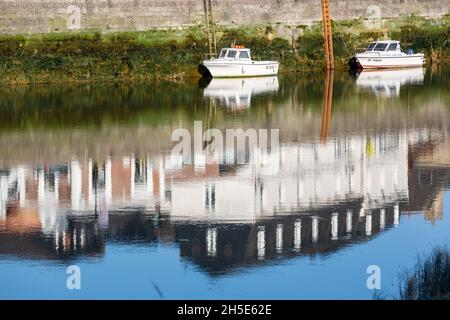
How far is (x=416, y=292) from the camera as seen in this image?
14352 mm

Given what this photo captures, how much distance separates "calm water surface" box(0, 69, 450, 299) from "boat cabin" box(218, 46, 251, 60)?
9219 millimetres

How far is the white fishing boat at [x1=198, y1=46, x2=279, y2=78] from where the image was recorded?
43.9m

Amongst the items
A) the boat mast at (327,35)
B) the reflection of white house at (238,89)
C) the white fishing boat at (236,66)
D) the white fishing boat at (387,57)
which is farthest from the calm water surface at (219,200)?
the white fishing boat at (387,57)

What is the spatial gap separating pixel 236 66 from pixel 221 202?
963 inches

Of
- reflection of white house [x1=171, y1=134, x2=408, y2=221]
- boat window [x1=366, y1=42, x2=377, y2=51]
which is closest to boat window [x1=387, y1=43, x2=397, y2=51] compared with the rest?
boat window [x1=366, y1=42, x2=377, y2=51]

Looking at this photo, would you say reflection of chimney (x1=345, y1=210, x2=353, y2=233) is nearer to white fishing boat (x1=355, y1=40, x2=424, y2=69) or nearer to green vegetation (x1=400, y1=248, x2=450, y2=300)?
green vegetation (x1=400, y1=248, x2=450, y2=300)

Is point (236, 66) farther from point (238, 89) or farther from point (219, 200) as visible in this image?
point (219, 200)

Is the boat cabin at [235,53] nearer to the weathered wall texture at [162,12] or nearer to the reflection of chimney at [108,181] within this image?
the weathered wall texture at [162,12]

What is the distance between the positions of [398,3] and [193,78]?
10.9 m

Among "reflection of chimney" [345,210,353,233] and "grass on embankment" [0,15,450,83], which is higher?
"grass on embankment" [0,15,450,83]

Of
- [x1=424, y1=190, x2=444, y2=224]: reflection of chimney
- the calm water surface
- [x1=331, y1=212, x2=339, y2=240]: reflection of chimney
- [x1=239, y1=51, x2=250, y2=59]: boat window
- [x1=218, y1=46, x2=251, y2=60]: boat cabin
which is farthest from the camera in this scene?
[x1=239, y1=51, x2=250, y2=59]: boat window

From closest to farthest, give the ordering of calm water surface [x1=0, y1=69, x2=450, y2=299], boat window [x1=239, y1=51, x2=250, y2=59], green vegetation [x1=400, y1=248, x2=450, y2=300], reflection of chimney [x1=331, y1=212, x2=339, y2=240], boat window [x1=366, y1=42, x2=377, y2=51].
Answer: green vegetation [x1=400, y1=248, x2=450, y2=300]
calm water surface [x1=0, y1=69, x2=450, y2=299]
reflection of chimney [x1=331, y1=212, x2=339, y2=240]
boat window [x1=239, y1=51, x2=250, y2=59]
boat window [x1=366, y1=42, x2=377, y2=51]
